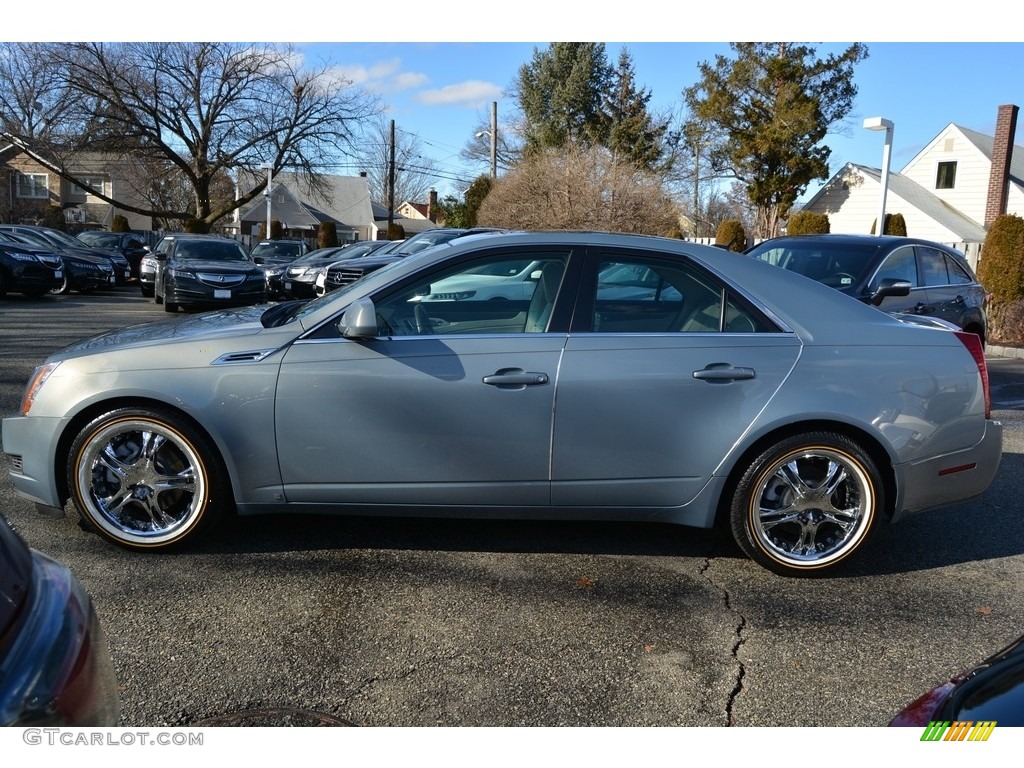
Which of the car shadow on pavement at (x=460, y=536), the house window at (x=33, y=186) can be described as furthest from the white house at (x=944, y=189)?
the house window at (x=33, y=186)

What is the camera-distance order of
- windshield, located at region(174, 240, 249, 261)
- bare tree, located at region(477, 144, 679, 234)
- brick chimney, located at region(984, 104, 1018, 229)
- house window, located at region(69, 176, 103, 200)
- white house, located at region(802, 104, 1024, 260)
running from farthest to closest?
1. house window, located at region(69, 176, 103, 200)
2. white house, located at region(802, 104, 1024, 260)
3. brick chimney, located at region(984, 104, 1018, 229)
4. bare tree, located at region(477, 144, 679, 234)
5. windshield, located at region(174, 240, 249, 261)

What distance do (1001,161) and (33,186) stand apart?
5387cm

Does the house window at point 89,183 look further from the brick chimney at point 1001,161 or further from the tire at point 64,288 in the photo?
the brick chimney at point 1001,161

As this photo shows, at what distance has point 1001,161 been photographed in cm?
3512

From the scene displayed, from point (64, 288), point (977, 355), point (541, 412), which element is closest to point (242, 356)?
point (541, 412)

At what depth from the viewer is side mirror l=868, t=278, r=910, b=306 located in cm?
806

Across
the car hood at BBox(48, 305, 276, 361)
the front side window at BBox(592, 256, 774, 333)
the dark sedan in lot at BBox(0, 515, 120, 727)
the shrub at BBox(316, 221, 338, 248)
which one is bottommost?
the dark sedan in lot at BBox(0, 515, 120, 727)

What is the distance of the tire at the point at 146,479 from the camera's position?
159 inches

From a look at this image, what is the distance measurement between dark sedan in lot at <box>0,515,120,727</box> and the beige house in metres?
51.6

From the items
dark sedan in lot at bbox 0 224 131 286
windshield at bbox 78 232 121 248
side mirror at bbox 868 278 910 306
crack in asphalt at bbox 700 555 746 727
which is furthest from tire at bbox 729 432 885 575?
windshield at bbox 78 232 121 248

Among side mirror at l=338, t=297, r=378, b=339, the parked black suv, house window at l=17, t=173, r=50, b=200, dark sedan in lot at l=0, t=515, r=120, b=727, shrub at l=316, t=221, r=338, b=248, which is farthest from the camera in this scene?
house window at l=17, t=173, r=50, b=200

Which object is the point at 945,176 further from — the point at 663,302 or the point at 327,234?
the point at 663,302

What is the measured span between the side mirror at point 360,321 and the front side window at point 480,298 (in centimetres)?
17

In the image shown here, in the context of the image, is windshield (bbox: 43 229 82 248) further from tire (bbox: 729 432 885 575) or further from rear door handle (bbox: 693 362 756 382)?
tire (bbox: 729 432 885 575)
